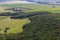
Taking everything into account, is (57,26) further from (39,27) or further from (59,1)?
(59,1)

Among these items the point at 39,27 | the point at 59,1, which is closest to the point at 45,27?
the point at 39,27

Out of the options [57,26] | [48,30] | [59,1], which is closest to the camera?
[48,30]

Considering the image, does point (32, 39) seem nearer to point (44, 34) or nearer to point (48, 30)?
point (44, 34)

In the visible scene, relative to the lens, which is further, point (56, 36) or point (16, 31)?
point (16, 31)

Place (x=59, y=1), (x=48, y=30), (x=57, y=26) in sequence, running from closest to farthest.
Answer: (x=48, y=30) → (x=57, y=26) → (x=59, y=1)

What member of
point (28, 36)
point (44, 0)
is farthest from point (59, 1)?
point (28, 36)

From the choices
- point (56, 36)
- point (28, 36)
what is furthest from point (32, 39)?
point (56, 36)

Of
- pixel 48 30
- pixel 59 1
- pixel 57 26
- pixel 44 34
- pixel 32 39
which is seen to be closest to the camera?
pixel 32 39

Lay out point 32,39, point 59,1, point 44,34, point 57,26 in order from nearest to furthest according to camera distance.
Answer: point 32,39 → point 44,34 → point 57,26 → point 59,1

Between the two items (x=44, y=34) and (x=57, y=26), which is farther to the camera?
(x=57, y=26)
